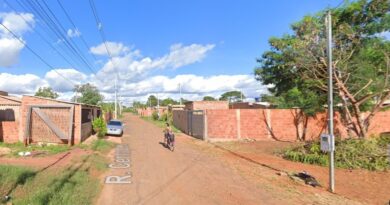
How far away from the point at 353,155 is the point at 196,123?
14.9m

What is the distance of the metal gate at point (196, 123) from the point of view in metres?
26.3

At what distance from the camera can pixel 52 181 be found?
9.90 meters

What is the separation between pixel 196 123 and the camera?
2828 centimetres

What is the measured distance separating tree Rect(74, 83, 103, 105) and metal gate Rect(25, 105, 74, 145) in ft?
188

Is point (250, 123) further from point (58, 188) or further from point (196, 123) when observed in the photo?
point (58, 188)

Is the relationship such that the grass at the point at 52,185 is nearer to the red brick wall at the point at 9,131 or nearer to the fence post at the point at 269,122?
the red brick wall at the point at 9,131

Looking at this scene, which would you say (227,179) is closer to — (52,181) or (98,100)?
(52,181)

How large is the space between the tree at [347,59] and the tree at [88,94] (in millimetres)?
56008

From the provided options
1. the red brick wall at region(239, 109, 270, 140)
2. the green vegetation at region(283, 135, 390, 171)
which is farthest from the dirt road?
the red brick wall at region(239, 109, 270, 140)

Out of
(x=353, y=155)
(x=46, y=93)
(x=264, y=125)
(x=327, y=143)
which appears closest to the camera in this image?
(x=327, y=143)

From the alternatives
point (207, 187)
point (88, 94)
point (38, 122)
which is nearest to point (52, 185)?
point (207, 187)

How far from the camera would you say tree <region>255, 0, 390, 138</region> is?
17266 millimetres

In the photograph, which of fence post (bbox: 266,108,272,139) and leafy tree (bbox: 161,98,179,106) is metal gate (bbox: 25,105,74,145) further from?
leafy tree (bbox: 161,98,179,106)

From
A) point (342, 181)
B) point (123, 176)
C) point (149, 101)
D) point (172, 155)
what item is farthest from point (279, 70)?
point (149, 101)
